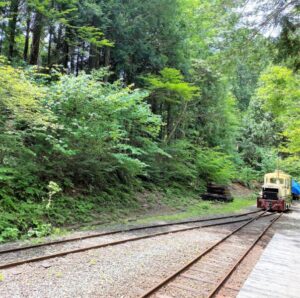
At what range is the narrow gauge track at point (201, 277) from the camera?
5719 mm

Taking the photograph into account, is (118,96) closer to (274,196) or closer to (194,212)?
(194,212)

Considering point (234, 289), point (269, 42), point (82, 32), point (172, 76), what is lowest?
point (234, 289)

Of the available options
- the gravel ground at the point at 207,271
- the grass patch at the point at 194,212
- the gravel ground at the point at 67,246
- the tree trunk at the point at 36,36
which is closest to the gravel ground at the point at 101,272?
the gravel ground at the point at 207,271

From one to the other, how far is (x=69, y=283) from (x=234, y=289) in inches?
119

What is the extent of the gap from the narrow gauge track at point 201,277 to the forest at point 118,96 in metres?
4.41

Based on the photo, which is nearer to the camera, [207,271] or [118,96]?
[207,271]

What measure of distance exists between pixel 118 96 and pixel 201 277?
8360mm

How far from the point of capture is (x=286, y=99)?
19109 mm

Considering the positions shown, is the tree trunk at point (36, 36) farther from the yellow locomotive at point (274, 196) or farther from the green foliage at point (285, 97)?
the yellow locomotive at point (274, 196)

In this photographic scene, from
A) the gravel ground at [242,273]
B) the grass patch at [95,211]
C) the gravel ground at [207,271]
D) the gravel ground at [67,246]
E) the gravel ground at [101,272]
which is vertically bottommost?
the gravel ground at [242,273]

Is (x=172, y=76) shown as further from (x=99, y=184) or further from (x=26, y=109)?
(x=26, y=109)

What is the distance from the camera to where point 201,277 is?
6621mm

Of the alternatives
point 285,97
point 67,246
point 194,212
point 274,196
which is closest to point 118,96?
point 67,246

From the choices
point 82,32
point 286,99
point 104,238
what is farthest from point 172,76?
point 104,238
